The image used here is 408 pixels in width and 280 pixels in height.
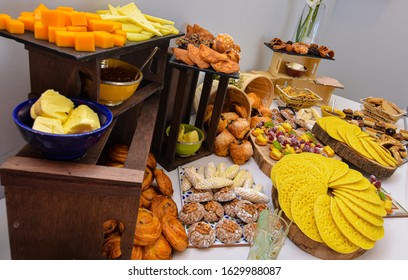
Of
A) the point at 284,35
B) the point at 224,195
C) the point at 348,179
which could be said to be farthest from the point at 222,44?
the point at 284,35

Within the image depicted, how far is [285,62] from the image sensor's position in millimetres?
2146

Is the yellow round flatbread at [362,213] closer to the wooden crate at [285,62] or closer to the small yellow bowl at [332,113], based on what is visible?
the small yellow bowl at [332,113]

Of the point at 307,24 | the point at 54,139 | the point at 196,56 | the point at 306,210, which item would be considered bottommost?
the point at 306,210

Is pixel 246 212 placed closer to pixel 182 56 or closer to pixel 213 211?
pixel 213 211

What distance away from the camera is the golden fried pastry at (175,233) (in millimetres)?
808

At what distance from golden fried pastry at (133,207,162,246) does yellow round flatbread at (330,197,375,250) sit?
0.52 metres

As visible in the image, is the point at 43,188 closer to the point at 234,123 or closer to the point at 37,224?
the point at 37,224

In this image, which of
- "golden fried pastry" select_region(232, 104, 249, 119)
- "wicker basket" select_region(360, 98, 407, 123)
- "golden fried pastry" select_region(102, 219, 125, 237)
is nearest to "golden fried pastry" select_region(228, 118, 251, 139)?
"golden fried pastry" select_region(232, 104, 249, 119)

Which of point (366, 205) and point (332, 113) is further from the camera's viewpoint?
point (332, 113)

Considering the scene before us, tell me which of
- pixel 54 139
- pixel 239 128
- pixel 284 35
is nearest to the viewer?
pixel 54 139

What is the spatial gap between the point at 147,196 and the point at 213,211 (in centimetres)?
22

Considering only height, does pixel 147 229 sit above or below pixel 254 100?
below

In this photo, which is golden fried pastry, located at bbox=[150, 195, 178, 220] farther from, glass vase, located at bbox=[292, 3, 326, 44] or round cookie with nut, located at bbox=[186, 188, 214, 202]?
glass vase, located at bbox=[292, 3, 326, 44]

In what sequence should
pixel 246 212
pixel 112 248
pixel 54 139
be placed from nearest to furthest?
pixel 54 139 → pixel 112 248 → pixel 246 212
